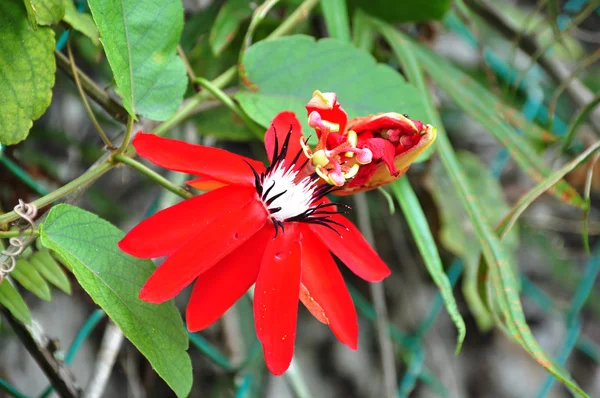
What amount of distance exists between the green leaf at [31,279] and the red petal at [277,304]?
203 mm

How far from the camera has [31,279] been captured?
56 centimetres

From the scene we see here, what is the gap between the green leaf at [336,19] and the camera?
805 millimetres

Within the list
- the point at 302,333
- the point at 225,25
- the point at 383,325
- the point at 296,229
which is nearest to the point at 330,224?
the point at 296,229

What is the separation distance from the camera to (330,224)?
57cm

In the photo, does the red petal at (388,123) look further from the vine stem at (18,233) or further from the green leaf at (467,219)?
the green leaf at (467,219)

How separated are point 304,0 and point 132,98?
0.39 m

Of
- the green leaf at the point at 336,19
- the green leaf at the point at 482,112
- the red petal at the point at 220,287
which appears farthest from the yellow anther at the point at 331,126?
the green leaf at the point at 482,112

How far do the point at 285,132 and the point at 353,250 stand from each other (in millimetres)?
115

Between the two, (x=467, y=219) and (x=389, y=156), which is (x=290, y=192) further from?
(x=467, y=219)

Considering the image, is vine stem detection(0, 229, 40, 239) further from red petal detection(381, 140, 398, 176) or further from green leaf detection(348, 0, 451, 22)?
green leaf detection(348, 0, 451, 22)

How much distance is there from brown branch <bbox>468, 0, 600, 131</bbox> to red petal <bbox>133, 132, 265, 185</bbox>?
0.78 meters

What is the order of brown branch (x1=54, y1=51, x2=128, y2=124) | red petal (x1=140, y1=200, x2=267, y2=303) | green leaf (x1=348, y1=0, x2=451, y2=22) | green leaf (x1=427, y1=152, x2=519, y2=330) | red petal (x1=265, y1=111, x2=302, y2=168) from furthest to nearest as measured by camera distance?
green leaf (x1=427, y1=152, x2=519, y2=330) → green leaf (x1=348, y1=0, x2=451, y2=22) → brown branch (x1=54, y1=51, x2=128, y2=124) → red petal (x1=265, y1=111, x2=302, y2=168) → red petal (x1=140, y1=200, x2=267, y2=303)

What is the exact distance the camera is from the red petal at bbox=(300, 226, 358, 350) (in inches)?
19.9

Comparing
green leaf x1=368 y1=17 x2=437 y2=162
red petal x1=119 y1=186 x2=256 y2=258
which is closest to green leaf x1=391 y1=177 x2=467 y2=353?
green leaf x1=368 y1=17 x2=437 y2=162
